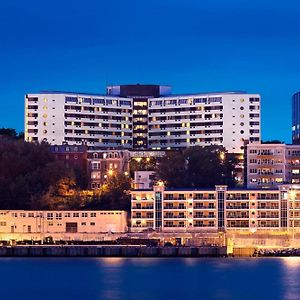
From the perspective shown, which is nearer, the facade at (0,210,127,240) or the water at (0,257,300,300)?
the water at (0,257,300,300)

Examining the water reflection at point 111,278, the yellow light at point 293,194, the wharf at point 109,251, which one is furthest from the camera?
the yellow light at point 293,194

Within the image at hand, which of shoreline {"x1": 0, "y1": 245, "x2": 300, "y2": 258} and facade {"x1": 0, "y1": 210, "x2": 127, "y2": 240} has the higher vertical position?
facade {"x1": 0, "y1": 210, "x2": 127, "y2": 240}

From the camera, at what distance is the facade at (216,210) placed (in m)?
196

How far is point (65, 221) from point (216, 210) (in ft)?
71.0

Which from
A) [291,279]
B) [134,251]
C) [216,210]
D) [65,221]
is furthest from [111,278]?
[65,221]

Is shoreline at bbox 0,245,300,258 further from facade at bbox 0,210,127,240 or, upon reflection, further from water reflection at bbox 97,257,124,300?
facade at bbox 0,210,127,240

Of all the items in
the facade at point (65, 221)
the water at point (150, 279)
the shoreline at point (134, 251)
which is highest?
the facade at point (65, 221)

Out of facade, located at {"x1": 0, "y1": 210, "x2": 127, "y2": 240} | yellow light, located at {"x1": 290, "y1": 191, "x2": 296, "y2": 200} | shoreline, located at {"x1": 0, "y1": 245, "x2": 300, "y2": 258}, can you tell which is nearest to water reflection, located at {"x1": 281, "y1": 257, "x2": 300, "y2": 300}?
shoreline, located at {"x1": 0, "y1": 245, "x2": 300, "y2": 258}

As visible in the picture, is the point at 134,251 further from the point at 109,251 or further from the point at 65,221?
the point at 65,221

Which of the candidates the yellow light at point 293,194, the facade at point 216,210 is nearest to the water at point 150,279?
the facade at point 216,210

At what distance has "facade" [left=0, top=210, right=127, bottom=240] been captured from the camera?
199 meters

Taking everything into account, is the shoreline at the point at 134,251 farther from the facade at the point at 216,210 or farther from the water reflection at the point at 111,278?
the facade at the point at 216,210

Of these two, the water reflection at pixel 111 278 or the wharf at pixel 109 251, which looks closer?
the water reflection at pixel 111 278

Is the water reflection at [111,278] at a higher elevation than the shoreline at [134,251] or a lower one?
lower
